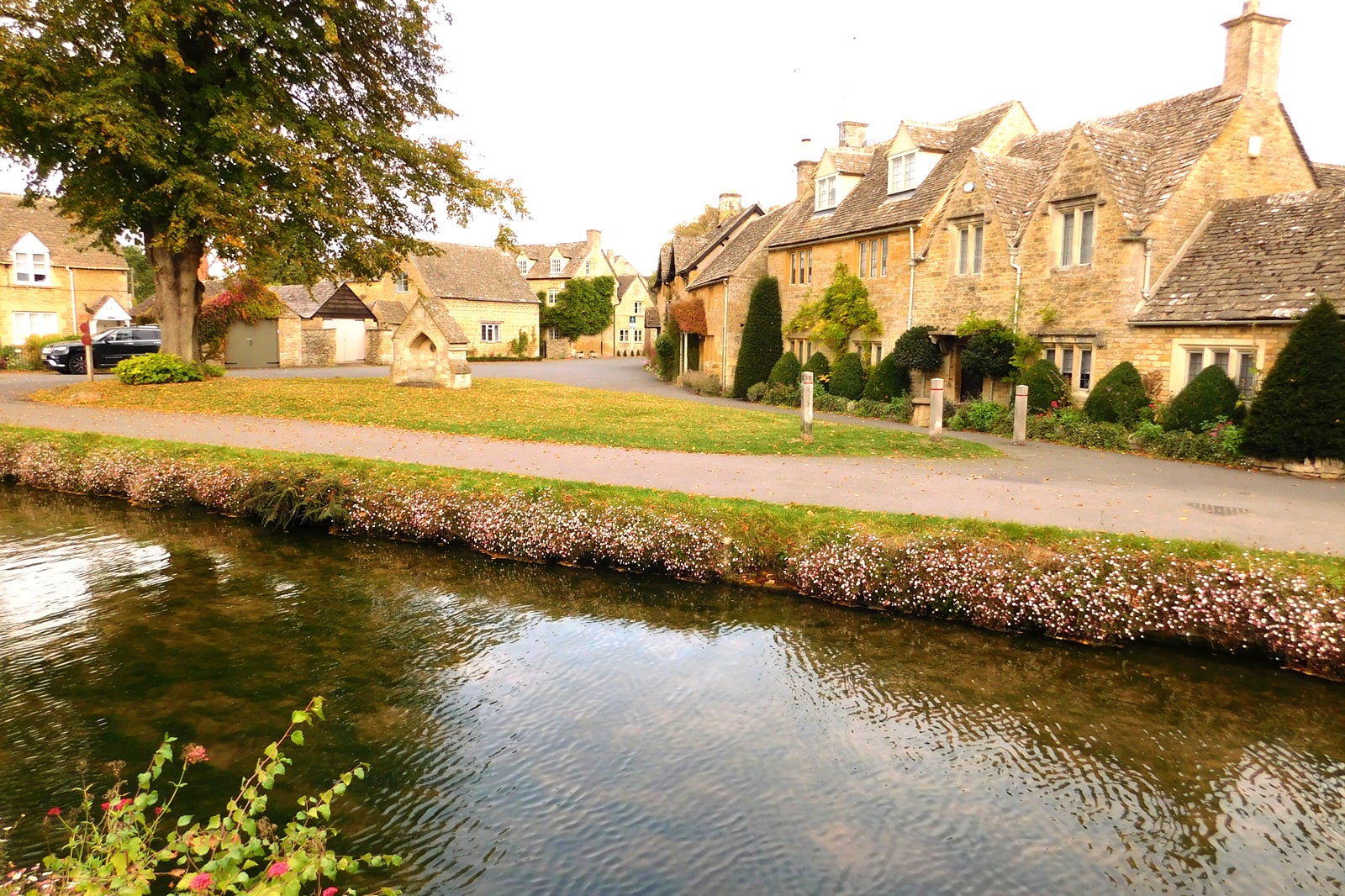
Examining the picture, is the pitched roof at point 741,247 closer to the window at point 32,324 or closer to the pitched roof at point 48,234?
the pitched roof at point 48,234

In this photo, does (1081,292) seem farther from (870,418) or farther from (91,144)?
(91,144)

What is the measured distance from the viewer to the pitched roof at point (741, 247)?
38031 mm

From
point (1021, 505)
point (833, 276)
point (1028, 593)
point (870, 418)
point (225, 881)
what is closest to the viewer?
point (225, 881)

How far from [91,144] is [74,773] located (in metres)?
20.7

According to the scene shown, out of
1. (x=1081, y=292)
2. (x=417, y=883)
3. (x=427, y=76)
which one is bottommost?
(x=417, y=883)

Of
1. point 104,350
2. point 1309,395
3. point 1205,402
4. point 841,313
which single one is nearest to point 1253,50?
point 1205,402

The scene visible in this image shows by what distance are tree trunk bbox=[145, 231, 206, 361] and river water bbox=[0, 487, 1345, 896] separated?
19.1 meters

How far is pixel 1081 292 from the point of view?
2248cm

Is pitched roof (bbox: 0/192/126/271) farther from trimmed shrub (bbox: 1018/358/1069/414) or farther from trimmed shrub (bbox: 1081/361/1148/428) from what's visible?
trimmed shrub (bbox: 1081/361/1148/428)

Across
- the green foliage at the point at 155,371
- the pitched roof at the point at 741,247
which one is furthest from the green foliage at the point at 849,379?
the green foliage at the point at 155,371

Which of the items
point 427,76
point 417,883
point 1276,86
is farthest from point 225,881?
point 427,76

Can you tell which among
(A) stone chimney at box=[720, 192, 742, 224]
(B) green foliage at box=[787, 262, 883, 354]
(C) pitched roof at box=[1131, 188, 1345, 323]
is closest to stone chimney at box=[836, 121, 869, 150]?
(B) green foliage at box=[787, 262, 883, 354]

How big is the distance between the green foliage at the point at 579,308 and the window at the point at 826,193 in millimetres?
39555

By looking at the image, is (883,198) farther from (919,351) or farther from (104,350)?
(104,350)
